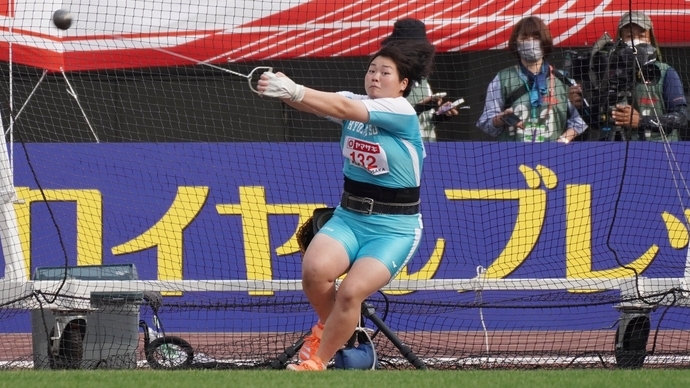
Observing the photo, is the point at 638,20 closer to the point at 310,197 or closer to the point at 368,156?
the point at 310,197

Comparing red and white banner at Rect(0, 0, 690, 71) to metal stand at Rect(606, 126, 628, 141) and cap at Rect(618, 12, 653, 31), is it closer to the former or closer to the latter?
cap at Rect(618, 12, 653, 31)

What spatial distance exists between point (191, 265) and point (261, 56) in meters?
1.82

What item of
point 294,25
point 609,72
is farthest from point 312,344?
point 609,72

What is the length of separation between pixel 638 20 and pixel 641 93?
0.72 metres

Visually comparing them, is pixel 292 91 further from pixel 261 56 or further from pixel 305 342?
pixel 261 56

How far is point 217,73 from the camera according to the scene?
1202 centimetres

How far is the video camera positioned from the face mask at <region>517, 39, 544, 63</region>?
0.37 meters

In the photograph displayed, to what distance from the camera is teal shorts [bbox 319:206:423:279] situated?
24.7 feet

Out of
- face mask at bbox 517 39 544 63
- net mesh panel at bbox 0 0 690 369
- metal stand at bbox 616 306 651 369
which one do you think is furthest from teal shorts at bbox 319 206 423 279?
face mask at bbox 517 39 544 63

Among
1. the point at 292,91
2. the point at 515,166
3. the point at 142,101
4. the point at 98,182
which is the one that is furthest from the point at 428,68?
the point at 142,101

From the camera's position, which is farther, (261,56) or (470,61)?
(470,61)

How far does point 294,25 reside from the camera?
405 inches

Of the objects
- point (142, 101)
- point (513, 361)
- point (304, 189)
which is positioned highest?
point (142, 101)

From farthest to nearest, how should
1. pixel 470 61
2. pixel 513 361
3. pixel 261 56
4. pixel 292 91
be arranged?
pixel 470 61, pixel 261 56, pixel 513 361, pixel 292 91
